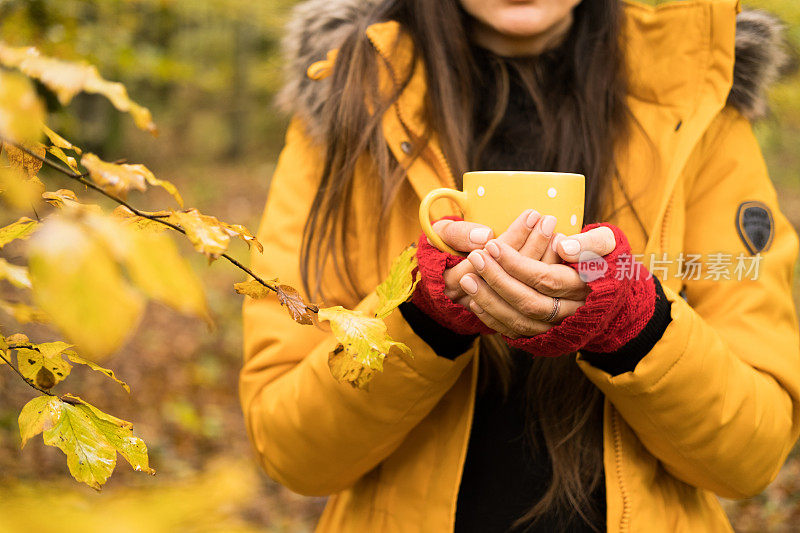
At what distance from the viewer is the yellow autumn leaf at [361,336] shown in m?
0.71

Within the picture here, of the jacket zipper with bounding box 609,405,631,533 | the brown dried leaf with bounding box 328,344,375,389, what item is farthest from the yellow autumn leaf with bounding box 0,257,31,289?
the jacket zipper with bounding box 609,405,631,533

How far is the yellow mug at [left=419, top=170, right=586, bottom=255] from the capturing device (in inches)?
39.5

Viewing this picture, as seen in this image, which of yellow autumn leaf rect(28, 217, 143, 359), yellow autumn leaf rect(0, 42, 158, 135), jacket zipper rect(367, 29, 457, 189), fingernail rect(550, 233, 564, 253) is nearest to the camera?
yellow autumn leaf rect(28, 217, 143, 359)

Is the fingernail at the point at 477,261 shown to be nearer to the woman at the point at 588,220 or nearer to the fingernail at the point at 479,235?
the fingernail at the point at 479,235

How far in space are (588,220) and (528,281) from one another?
21.8 inches

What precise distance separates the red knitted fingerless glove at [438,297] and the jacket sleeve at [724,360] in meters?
0.26

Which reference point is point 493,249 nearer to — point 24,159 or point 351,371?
point 351,371

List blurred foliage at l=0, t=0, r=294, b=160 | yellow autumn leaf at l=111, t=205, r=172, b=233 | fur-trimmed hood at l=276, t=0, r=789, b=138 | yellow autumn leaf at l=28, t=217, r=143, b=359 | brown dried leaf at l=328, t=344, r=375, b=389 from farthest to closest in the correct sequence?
blurred foliage at l=0, t=0, r=294, b=160 < fur-trimmed hood at l=276, t=0, r=789, b=138 < brown dried leaf at l=328, t=344, r=375, b=389 < yellow autumn leaf at l=111, t=205, r=172, b=233 < yellow autumn leaf at l=28, t=217, r=143, b=359

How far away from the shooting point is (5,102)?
15.9 inches

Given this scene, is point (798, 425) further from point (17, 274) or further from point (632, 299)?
point (17, 274)

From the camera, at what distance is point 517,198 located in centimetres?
101

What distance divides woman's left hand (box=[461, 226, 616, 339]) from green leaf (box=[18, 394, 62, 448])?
1.84ft

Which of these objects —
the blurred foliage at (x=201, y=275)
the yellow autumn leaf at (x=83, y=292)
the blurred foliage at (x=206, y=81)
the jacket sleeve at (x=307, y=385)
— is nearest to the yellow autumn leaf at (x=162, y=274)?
the yellow autumn leaf at (x=83, y=292)

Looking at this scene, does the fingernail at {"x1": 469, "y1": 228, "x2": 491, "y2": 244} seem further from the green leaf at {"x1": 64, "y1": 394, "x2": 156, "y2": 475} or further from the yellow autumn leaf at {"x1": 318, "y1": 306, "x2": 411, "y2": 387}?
the green leaf at {"x1": 64, "y1": 394, "x2": 156, "y2": 475}
